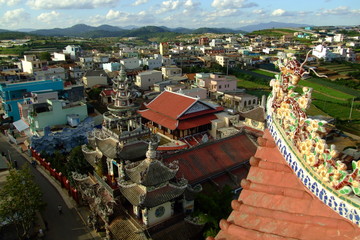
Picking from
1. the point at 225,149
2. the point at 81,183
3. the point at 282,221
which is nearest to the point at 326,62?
the point at 225,149

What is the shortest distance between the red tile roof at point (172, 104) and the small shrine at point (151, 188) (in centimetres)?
1443

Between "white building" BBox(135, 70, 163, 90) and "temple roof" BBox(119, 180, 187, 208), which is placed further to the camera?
"white building" BBox(135, 70, 163, 90)

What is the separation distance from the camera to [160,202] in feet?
51.2

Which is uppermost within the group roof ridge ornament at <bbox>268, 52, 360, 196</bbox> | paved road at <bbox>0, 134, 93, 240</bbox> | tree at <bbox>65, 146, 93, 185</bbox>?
roof ridge ornament at <bbox>268, 52, 360, 196</bbox>

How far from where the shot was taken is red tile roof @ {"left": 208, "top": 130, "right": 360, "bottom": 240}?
548 centimetres

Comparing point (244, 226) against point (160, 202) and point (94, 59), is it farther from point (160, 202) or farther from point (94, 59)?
point (94, 59)

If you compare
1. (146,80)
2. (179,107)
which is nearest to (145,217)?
(179,107)

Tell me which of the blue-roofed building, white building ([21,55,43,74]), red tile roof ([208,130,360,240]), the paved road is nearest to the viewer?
red tile roof ([208,130,360,240])

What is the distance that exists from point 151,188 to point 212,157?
20.4 feet

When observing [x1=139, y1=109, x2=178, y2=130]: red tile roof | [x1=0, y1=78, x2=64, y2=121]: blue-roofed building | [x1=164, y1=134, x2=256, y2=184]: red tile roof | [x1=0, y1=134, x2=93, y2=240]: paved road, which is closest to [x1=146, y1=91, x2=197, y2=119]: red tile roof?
[x1=139, y1=109, x2=178, y2=130]: red tile roof

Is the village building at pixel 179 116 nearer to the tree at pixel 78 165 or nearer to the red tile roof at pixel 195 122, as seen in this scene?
the red tile roof at pixel 195 122

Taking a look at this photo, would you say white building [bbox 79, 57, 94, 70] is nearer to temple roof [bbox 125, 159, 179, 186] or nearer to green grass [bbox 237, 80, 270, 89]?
green grass [bbox 237, 80, 270, 89]

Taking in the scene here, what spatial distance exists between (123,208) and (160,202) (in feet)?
10.9

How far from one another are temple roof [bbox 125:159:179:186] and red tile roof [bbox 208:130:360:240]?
900cm
